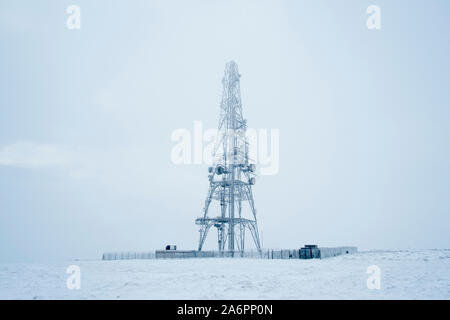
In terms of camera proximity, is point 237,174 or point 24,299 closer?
point 24,299

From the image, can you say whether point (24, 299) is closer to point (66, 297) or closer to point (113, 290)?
point (66, 297)

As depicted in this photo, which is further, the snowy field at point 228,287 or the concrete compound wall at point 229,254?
the concrete compound wall at point 229,254

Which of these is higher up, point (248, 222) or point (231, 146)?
point (231, 146)

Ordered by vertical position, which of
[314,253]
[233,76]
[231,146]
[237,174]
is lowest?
[314,253]

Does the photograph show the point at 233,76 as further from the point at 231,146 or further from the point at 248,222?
the point at 248,222

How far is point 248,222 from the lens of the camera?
6294 centimetres

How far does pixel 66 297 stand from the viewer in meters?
18.4

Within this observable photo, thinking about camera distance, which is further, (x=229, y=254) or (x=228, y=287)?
(x=229, y=254)

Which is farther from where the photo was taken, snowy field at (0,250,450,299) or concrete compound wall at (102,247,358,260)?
concrete compound wall at (102,247,358,260)
